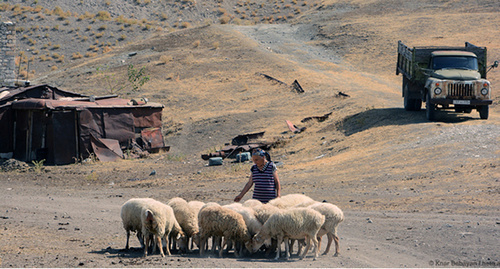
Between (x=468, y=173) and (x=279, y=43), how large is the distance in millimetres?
37595

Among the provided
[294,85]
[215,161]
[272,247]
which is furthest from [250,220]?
[294,85]

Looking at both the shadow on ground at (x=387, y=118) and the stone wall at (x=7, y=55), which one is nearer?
the shadow on ground at (x=387, y=118)

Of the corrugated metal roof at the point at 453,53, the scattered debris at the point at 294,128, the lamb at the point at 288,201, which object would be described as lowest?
the lamb at the point at 288,201

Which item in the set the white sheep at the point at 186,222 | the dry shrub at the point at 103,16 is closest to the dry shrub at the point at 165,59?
the dry shrub at the point at 103,16

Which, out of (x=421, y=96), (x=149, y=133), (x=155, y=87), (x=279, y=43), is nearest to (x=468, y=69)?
(x=421, y=96)

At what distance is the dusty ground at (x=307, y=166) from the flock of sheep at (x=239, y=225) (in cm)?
36

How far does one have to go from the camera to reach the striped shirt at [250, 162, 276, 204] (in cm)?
1113

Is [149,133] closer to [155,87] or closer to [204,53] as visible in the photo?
[155,87]

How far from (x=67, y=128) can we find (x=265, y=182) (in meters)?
14.3

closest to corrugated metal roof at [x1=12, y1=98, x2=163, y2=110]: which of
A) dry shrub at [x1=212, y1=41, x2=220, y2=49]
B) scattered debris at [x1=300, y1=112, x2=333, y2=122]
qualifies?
scattered debris at [x1=300, y1=112, x2=333, y2=122]

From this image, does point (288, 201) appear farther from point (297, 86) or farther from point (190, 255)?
point (297, 86)

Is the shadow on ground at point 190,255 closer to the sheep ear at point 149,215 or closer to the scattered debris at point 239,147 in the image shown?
the sheep ear at point 149,215

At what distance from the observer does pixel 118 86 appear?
41844 millimetres

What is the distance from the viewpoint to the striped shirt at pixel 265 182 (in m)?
11.1
